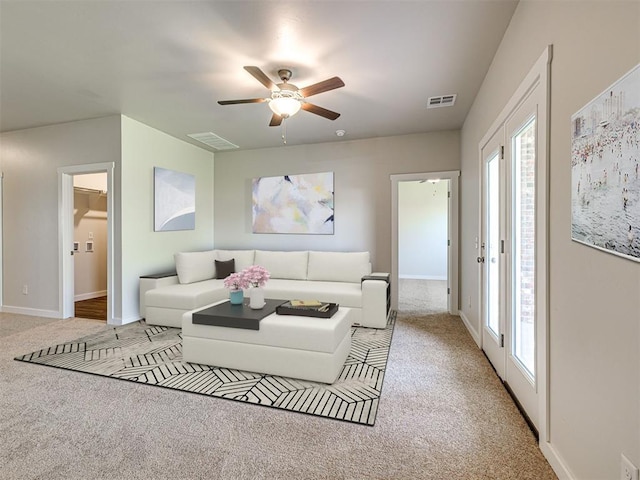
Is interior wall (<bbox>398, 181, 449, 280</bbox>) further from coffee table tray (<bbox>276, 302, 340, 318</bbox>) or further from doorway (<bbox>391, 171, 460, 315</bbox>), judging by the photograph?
coffee table tray (<bbox>276, 302, 340, 318</bbox>)

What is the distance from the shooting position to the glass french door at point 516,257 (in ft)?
6.28

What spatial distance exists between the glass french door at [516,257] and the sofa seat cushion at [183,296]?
127 inches

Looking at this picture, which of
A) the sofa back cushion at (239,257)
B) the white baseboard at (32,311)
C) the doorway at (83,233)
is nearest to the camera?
the doorway at (83,233)

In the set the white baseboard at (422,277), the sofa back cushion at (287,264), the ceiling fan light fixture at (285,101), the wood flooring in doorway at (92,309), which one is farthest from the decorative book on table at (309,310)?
the white baseboard at (422,277)

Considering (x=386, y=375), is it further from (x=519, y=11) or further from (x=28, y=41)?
(x=28, y=41)

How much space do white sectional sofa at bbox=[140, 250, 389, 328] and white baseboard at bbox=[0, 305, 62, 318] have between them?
1.35m

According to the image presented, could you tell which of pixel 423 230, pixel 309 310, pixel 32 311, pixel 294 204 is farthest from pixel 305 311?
pixel 423 230

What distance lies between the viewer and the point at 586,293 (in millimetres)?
1264

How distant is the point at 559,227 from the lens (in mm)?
1480

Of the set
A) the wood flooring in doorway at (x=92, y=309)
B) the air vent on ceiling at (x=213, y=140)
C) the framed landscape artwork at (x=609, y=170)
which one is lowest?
the wood flooring in doorway at (x=92, y=309)

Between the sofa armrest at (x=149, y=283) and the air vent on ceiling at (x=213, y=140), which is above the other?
the air vent on ceiling at (x=213, y=140)

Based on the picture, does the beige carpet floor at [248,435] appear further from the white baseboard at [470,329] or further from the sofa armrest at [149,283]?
the sofa armrest at [149,283]

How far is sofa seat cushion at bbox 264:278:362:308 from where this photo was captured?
3893 millimetres

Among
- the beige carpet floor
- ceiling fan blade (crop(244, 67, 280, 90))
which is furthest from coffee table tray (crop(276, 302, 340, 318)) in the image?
ceiling fan blade (crop(244, 67, 280, 90))
